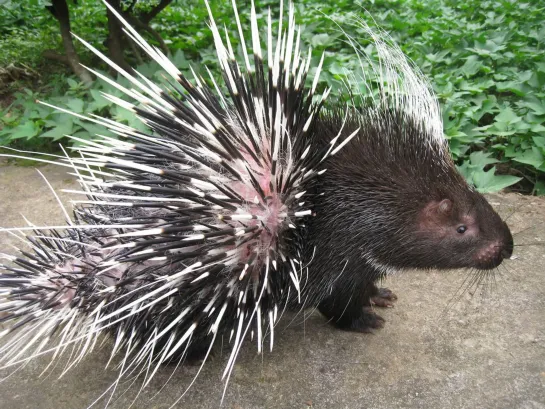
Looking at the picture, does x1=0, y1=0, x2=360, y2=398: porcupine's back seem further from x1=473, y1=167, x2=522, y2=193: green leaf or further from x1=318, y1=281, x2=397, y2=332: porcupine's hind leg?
x1=473, y1=167, x2=522, y2=193: green leaf

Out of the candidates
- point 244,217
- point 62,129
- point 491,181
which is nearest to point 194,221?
point 244,217

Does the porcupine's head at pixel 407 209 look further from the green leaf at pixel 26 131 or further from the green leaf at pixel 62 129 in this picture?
the green leaf at pixel 26 131

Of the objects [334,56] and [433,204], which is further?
[334,56]

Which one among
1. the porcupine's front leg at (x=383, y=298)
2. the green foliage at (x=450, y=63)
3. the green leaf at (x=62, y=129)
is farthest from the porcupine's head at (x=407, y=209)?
the green leaf at (x=62, y=129)

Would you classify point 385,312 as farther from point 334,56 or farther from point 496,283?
point 334,56

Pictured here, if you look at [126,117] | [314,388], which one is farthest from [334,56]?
[314,388]

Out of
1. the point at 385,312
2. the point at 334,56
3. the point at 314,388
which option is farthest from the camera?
the point at 334,56

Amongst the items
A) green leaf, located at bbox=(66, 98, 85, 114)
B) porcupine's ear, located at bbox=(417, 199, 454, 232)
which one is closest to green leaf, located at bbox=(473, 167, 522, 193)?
porcupine's ear, located at bbox=(417, 199, 454, 232)
